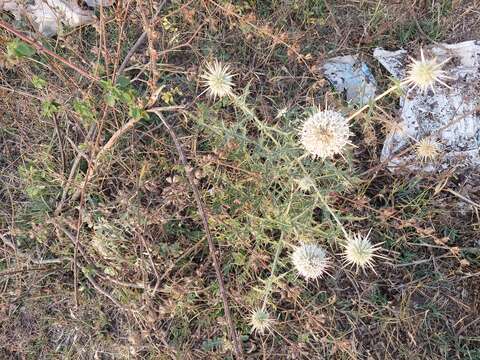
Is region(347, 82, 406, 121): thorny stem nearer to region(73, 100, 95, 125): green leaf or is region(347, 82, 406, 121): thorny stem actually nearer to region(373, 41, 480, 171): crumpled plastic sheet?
region(373, 41, 480, 171): crumpled plastic sheet

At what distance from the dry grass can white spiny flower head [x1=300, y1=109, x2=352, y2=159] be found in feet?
1.76

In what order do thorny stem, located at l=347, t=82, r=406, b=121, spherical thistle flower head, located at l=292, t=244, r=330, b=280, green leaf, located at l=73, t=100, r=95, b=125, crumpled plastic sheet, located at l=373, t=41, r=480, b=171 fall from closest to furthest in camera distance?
1. thorny stem, located at l=347, t=82, r=406, b=121
2. spherical thistle flower head, located at l=292, t=244, r=330, b=280
3. green leaf, located at l=73, t=100, r=95, b=125
4. crumpled plastic sheet, located at l=373, t=41, r=480, b=171

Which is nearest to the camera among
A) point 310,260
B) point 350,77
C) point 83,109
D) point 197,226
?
point 310,260

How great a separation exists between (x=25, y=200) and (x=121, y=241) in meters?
0.82

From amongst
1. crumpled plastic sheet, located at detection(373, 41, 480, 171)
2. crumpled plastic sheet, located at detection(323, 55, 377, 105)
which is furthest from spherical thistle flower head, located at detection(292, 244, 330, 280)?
crumpled plastic sheet, located at detection(323, 55, 377, 105)

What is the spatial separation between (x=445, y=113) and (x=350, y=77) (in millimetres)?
603

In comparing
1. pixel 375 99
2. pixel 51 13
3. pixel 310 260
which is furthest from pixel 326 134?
pixel 51 13

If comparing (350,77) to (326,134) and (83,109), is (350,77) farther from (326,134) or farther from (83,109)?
(83,109)

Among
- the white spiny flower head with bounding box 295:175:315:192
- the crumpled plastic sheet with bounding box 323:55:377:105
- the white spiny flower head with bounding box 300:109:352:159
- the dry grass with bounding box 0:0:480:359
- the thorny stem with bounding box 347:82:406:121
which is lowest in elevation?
the dry grass with bounding box 0:0:480:359

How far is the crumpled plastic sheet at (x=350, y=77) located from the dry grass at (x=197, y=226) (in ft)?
0.30

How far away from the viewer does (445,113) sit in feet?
9.74

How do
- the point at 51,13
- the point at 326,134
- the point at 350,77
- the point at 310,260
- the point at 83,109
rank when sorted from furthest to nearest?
the point at 51,13 → the point at 350,77 → the point at 83,109 → the point at 310,260 → the point at 326,134

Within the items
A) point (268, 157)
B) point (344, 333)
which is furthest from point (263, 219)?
point (344, 333)

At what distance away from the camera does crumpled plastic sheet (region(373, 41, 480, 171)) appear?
9.44 feet
